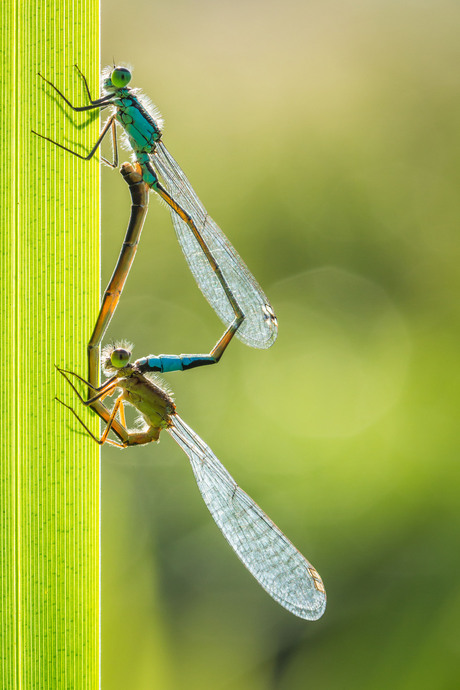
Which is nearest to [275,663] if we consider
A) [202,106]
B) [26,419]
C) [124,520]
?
[124,520]

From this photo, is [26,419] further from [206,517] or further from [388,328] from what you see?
[388,328]

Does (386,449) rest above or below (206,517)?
above

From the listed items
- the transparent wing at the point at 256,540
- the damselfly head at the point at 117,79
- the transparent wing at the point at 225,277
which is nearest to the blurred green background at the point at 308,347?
the transparent wing at the point at 225,277

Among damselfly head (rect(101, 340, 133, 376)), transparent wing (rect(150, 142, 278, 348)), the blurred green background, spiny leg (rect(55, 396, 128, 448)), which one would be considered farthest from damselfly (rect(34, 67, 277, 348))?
the blurred green background

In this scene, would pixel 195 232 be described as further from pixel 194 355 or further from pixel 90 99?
pixel 90 99

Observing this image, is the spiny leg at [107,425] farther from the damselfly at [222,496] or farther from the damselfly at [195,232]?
the damselfly at [195,232]

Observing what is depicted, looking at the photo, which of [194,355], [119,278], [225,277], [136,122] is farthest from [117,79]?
[194,355]

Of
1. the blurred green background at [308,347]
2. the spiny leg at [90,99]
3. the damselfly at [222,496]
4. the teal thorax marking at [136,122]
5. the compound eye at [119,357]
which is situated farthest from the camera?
the blurred green background at [308,347]
